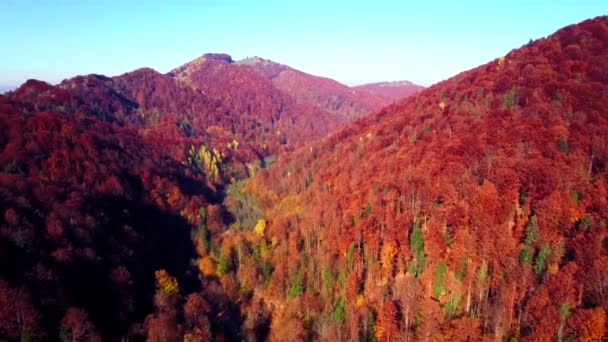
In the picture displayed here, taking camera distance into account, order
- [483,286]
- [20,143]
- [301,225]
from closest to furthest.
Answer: [483,286] < [301,225] < [20,143]

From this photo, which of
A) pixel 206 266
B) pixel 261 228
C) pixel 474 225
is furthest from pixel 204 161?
pixel 474 225

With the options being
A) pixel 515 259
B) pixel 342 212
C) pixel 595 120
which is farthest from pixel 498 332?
pixel 595 120

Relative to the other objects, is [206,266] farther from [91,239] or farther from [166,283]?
[91,239]

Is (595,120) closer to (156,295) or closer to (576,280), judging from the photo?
(576,280)

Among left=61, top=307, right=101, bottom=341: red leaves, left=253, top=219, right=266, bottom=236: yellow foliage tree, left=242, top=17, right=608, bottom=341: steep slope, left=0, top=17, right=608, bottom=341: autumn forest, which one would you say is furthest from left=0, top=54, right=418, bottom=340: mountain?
left=242, top=17, right=608, bottom=341: steep slope

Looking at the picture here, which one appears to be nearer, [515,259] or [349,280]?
[515,259]

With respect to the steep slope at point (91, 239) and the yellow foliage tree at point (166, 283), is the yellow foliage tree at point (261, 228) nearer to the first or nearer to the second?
the steep slope at point (91, 239)
